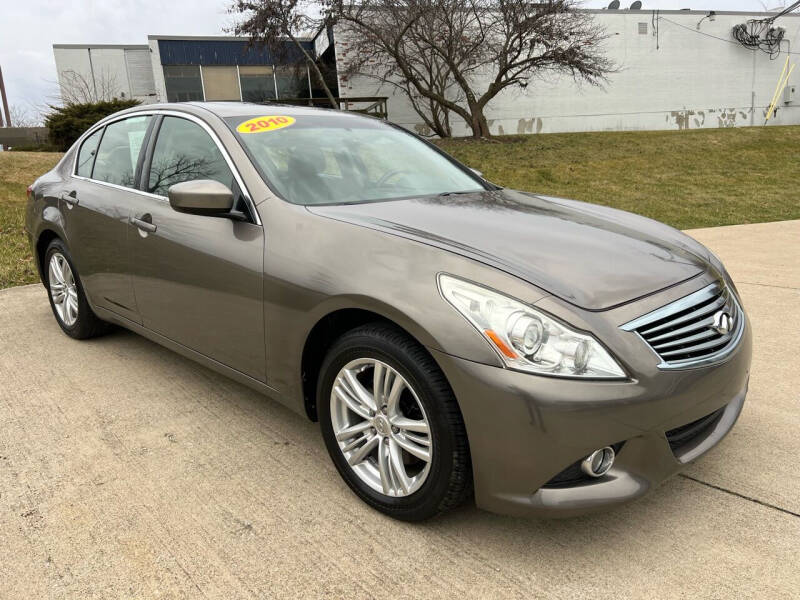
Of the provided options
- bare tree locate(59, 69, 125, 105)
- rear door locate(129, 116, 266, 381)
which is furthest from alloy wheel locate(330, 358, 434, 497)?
bare tree locate(59, 69, 125, 105)

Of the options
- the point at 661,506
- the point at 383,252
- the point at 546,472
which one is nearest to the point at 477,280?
the point at 383,252

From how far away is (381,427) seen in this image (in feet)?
7.53

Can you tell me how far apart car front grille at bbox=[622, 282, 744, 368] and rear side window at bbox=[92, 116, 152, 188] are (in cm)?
286

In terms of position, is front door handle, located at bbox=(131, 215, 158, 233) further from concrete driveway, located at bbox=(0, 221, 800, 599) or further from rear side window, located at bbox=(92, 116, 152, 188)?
concrete driveway, located at bbox=(0, 221, 800, 599)

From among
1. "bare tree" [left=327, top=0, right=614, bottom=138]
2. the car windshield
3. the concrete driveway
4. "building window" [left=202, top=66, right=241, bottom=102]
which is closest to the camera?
the concrete driveway

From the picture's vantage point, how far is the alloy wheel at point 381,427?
2.18 m

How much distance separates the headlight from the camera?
1.90 m

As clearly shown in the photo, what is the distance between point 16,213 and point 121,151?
7282mm

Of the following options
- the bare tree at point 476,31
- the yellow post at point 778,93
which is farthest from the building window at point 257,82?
the yellow post at point 778,93

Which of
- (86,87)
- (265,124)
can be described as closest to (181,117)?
(265,124)

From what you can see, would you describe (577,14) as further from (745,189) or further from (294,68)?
(294,68)

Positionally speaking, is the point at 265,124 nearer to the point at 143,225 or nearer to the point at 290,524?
the point at 143,225

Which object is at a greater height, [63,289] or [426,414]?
[63,289]

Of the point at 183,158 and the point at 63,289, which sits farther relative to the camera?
the point at 63,289
